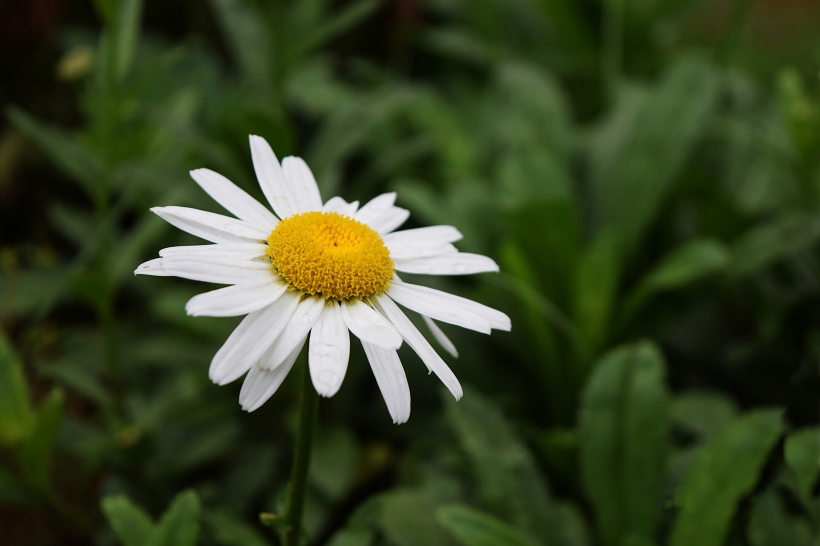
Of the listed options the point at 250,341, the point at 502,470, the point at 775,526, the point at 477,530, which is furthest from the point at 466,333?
the point at 250,341

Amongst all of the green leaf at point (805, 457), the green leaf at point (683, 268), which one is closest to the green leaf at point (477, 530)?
the green leaf at point (805, 457)

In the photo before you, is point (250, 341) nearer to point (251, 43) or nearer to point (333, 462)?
point (333, 462)

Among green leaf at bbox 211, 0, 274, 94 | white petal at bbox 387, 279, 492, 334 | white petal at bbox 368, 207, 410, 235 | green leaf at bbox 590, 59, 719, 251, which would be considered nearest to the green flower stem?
white petal at bbox 387, 279, 492, 334

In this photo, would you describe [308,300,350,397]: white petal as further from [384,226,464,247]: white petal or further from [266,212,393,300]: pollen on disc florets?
[384,226,464,247]: white petal

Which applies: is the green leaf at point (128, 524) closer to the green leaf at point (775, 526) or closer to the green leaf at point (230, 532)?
the green leaf at point (230, 532)

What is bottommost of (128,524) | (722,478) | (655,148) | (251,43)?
(128,524)

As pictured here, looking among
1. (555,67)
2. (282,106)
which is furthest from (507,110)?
(282,106)
